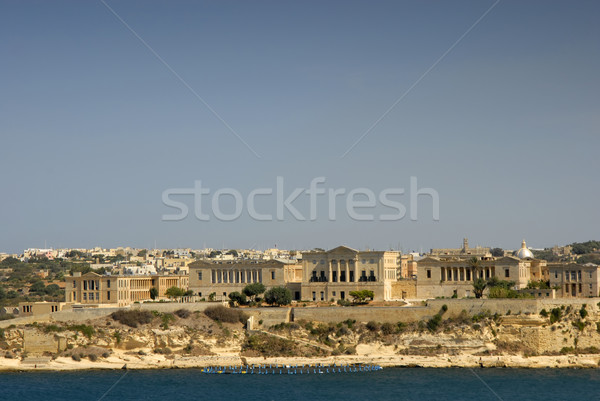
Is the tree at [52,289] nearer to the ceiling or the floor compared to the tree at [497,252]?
nearer to the floor

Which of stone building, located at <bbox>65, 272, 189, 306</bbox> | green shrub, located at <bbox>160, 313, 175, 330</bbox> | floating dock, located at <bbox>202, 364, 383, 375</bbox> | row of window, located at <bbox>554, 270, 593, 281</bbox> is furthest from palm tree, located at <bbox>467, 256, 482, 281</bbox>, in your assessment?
stone building, located at <bbox>65, 272, 189, 306</bbox>

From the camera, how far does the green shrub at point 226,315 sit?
78188mm

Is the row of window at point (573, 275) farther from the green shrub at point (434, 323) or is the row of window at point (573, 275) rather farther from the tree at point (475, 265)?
the green shrub at point (434, 323)

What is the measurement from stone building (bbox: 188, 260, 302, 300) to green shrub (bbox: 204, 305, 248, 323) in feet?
26.4

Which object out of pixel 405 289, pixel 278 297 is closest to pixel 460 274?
pixel 405 289

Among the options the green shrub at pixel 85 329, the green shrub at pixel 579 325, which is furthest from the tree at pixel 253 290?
the green shrub at pixel 579 325

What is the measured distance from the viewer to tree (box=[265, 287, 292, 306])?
81062 mm

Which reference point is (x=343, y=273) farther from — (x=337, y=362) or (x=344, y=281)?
(x=337, y=362)

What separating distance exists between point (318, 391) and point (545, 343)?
69.2ft

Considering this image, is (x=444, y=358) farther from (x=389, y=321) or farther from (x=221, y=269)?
(x=221, y=269)

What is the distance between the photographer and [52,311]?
275ft

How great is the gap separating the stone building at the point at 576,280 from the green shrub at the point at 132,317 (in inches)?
1433

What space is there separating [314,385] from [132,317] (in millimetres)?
19805

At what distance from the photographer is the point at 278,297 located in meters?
81.0
